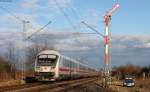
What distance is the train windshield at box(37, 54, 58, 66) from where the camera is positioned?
47.0 meters

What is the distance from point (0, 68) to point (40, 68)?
59.0 ft

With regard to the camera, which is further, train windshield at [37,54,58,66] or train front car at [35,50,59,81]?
train windshield at [37,54,58,66]

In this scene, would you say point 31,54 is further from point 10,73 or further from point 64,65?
point 64,65

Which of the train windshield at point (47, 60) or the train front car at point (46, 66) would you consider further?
the train windshield at point (47, 60)

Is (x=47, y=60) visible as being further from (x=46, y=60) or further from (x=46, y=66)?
(x=46, y=66)

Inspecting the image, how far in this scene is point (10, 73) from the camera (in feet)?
202

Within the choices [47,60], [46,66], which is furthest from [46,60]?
[46,66]

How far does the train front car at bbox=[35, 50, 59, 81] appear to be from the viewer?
46.6m

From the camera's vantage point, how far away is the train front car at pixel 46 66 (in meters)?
46.6

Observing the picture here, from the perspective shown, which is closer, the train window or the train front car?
the train front car

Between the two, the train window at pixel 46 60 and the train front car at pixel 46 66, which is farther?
the train window at pixel 46 60

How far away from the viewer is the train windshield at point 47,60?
47.0 m

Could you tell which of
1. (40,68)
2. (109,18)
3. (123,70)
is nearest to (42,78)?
(40,68)

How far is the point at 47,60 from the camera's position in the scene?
1864 inches
